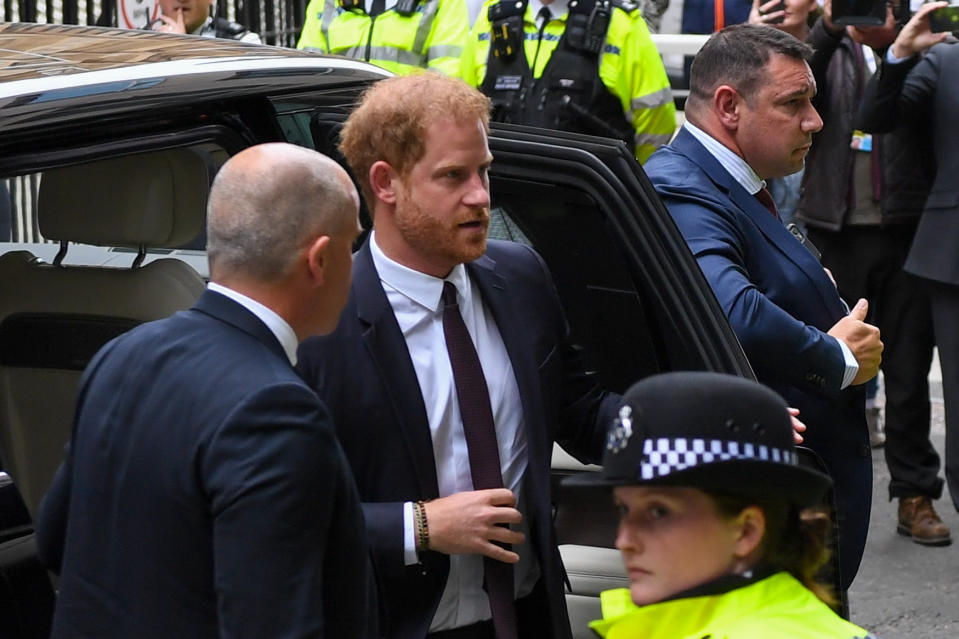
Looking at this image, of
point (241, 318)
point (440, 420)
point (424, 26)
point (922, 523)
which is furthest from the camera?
point (424, 26)

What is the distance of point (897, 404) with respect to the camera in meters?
5.95

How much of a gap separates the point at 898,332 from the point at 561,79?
1.68 meters

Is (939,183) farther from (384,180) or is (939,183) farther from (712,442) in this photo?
(712,442)

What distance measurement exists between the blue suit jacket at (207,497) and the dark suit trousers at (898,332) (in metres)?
4.16

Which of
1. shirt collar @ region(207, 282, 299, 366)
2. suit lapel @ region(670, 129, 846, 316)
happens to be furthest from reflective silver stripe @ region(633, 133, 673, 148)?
shirt collar @ region(207, 282, 299, 366)

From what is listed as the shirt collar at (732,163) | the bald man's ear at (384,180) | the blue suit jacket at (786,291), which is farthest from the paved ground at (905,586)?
the bald man's ear at (384,180)

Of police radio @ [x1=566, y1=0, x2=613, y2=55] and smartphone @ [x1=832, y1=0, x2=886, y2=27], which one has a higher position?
smartphone @ [x1=832, y1=0, x2=886, y2=27]

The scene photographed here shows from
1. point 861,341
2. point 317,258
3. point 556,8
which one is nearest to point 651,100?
point 556,8

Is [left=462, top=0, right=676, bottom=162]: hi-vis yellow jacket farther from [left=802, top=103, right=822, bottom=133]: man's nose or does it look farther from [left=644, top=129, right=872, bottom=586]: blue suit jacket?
[left=644, top=129, right=872, bottom=586]: blue suit jacket

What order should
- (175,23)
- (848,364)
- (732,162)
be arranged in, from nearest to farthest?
(848,364) → (732,162) → (175,23)

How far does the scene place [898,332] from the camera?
6.06 m

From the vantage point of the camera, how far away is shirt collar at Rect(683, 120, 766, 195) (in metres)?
3.70

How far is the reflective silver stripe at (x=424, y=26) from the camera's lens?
20.7 ft

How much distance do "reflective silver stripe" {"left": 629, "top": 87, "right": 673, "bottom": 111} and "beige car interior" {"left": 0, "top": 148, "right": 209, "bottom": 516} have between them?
9.43 ft
